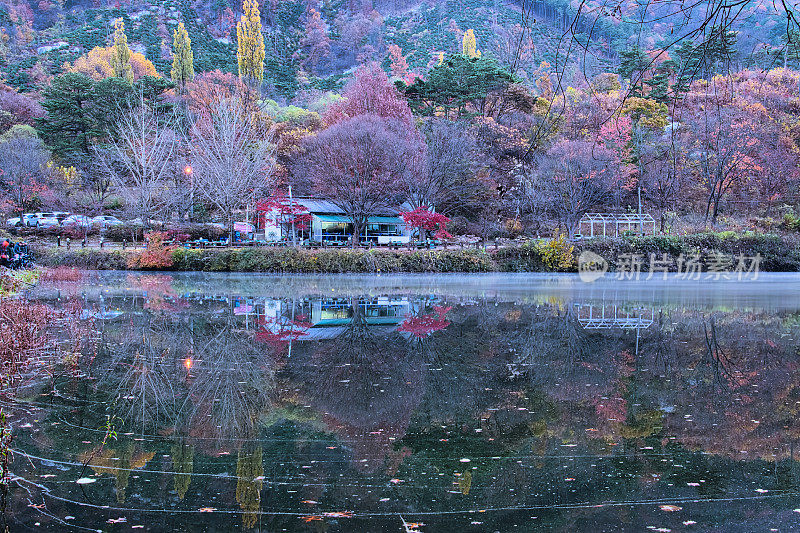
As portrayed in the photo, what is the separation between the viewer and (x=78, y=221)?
37.0 meters

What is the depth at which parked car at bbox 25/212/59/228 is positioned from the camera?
3656 cm

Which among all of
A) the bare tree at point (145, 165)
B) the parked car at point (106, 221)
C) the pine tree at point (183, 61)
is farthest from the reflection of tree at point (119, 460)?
the pine tree at point (183, 61)

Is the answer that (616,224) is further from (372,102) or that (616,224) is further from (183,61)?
(183,61)

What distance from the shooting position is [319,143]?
1266 inches

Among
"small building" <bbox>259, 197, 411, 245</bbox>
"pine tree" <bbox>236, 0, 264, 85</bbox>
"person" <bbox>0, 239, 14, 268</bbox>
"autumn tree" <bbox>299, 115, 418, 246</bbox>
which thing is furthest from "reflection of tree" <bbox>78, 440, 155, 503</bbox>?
"pine tree" <bbox>236, 0, 264, 85</bbox>

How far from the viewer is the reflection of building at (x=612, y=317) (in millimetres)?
13480

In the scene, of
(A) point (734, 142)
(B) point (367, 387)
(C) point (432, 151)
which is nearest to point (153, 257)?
(C) point (432, 151)

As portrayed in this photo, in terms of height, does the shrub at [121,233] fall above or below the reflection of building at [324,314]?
above

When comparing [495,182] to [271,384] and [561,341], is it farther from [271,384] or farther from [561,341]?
[271,384]

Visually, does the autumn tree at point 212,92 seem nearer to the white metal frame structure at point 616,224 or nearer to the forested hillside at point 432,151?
the forested hillside at point 432,151

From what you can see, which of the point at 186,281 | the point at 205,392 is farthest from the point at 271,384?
the point at 186,281

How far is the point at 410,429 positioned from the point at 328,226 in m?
31.2

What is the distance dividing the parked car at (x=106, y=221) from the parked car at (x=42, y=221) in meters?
2.28

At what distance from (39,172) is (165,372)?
129ft
